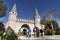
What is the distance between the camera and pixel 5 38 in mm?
7766

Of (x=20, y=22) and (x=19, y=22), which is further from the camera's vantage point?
(x=20, y=22)

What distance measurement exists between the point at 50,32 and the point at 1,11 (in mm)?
3904

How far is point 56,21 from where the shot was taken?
22391mm

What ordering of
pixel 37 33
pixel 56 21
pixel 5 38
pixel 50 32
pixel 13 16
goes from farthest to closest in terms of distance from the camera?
pixel 13 16, pixel 56 21, pixel 50 32, pixel 37 33, pixel 5 38

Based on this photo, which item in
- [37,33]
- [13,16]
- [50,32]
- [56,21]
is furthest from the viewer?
[13,16]

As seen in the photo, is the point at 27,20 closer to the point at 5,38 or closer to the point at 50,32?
the point at 50,32

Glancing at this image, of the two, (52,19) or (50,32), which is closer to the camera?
(50,32)

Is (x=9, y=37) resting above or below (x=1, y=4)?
below

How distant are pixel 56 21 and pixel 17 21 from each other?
44.0 ft

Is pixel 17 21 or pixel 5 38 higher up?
pixel 17 21

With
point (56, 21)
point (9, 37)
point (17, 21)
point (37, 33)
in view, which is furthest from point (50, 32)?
point (17, 21)

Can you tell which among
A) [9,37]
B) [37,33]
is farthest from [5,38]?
[37,33]

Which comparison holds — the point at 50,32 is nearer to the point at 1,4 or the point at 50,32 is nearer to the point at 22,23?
the point at 1,4

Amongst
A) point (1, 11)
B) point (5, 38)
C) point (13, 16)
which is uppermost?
point (13, 16)
